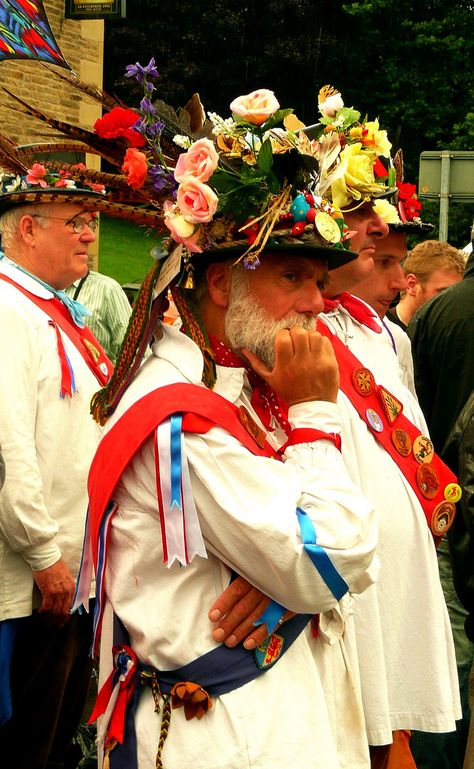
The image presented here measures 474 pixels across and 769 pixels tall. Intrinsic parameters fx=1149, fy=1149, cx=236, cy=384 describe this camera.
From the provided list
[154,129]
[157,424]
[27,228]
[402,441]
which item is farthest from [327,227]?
[27,228]

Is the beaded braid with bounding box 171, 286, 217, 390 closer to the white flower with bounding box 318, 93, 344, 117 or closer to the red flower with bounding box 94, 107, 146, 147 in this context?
the red flower with bounding box 94, 107, 146, 147

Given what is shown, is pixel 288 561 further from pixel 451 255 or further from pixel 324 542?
pixel 451 255

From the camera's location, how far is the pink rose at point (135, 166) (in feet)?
9.34

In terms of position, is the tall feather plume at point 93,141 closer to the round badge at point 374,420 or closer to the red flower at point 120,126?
the red flower at point 120,126

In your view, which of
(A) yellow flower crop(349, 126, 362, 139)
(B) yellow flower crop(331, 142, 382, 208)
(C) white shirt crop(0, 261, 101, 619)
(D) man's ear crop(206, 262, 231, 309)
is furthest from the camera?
(C) white shirt crop(0, 261, 101, 619)

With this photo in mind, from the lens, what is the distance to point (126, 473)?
2.78 meters

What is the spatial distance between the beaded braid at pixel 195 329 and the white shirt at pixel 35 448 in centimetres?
155

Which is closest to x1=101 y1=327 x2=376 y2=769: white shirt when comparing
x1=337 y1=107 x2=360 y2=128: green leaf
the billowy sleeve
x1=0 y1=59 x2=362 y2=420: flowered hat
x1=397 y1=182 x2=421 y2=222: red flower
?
the billowy sleeve

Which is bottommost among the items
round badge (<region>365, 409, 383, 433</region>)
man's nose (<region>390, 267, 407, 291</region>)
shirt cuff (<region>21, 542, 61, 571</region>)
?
shirt cuff (<region>21, 542, 61, 571</region>)

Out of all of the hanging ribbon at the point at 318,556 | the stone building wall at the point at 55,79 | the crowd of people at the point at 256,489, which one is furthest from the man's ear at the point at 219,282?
the stone building wall at the point at 55,79

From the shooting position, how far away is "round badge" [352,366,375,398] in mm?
3791

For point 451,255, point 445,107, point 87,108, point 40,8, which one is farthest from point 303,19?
point 40,8

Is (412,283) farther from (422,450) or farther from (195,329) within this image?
(195,329)

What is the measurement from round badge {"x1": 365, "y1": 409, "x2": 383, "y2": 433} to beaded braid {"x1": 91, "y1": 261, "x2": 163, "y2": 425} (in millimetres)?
998
